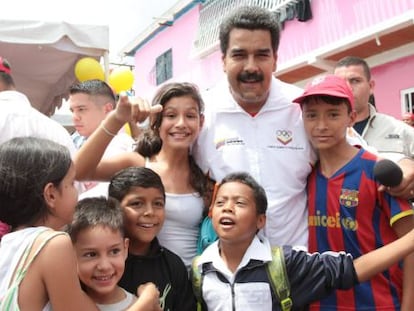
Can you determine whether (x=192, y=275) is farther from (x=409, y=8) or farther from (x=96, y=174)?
Result: (x=409, y=8)

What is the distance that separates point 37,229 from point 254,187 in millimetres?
926

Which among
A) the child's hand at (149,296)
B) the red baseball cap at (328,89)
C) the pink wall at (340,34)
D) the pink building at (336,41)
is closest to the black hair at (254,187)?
the red baseball cap at (328,89)

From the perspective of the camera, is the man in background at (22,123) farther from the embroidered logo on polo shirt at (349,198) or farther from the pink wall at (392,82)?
the pink wall at (392,82)

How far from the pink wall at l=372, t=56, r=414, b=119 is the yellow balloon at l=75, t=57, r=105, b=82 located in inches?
204

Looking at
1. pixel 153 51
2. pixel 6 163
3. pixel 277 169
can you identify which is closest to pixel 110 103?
pixel 277 169

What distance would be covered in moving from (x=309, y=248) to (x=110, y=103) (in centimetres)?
226

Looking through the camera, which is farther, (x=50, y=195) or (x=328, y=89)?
(x=328, y=89)

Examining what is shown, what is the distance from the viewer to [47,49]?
4949 millimetres

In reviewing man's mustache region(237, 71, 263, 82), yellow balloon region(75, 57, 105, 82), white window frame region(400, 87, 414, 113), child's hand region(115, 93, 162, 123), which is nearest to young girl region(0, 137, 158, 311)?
child's hand region(115, 93, 162, 123)

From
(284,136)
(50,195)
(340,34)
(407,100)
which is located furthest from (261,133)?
(340,34)

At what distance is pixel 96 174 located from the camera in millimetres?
2238

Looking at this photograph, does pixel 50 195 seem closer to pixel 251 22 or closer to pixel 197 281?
pixel 197 281

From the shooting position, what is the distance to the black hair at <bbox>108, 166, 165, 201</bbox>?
6.93 ft

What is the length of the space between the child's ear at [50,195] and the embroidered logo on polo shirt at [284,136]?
107 cm
